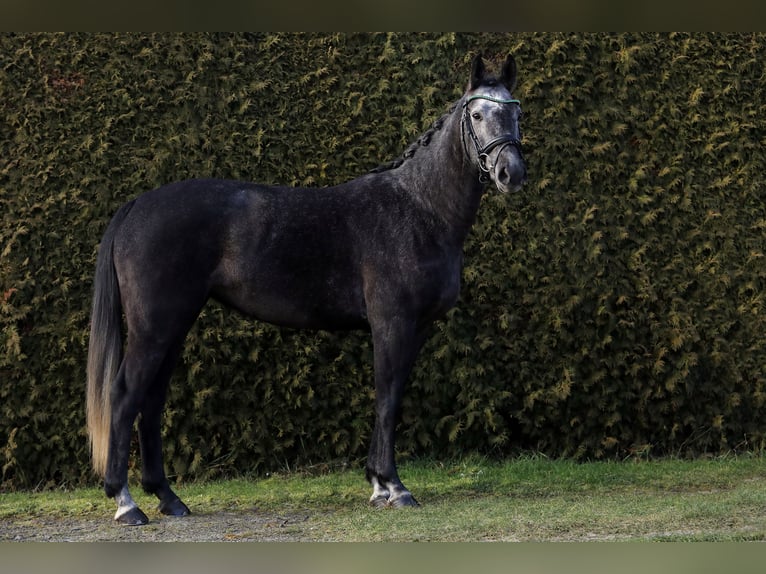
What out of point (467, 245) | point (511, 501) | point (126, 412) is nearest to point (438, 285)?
point (511, 501)

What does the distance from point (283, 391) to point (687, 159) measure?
12.3ft

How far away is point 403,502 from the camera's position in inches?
222

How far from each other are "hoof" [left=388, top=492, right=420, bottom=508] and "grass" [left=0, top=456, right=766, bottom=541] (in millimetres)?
105

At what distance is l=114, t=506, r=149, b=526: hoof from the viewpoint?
17.6 ft

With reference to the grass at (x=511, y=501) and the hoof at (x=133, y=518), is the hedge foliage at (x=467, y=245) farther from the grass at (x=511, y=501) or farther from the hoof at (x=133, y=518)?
the hoof at (x=133, y=518)

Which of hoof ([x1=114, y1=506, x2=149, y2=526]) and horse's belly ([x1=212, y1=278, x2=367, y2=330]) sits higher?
Answer: horse's belly ([x1=212, y1=278, x2=367, y2=330])

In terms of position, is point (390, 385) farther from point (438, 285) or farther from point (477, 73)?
point (477, 73)

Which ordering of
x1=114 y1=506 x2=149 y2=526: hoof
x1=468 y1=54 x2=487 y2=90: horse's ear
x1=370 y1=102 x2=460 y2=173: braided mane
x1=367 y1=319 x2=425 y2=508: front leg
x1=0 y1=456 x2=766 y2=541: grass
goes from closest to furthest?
x1=0 y1=456 x2=766 y2=541: grass
x1=114 y1=506 x2=149 y2=526: hoof
x1=468 y1=54 x2=487 y2=90: horse's ear
x1=367 y1=319 x2=425 y2=508: front leg
x1=370 y1=102 x2=460 y2=173: braided mane

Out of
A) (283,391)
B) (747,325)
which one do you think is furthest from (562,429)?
(283,391)

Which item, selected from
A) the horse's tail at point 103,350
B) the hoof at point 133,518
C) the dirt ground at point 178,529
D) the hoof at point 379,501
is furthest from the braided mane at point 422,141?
the hoof at point 133,518

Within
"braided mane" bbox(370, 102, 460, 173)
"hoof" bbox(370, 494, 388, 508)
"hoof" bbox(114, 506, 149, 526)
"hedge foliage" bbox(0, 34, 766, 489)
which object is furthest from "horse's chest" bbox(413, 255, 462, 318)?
"hoof" bbox(114, 506, 149, 526)

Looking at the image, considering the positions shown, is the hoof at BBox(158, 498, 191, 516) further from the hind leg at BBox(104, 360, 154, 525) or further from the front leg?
the front leg

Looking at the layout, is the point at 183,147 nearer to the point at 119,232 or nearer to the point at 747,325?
the point at 119,232

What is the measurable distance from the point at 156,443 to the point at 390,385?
59.6 inches
